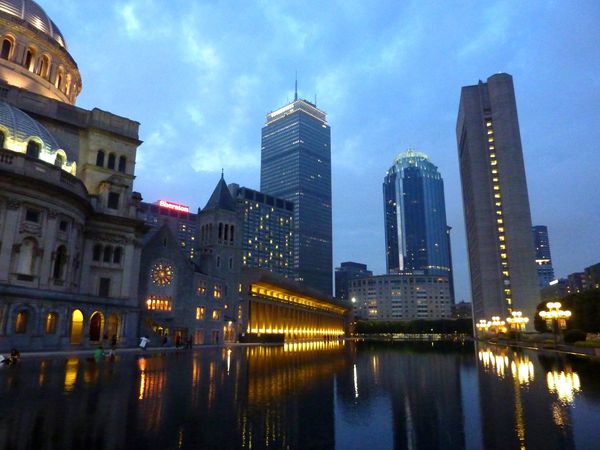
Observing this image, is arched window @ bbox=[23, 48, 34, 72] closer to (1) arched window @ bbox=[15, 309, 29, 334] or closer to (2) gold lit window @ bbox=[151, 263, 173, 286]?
(2) gold lit window @ bbox=[151, 263, 173, 286]

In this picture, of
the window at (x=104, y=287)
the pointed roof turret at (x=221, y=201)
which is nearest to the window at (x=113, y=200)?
the window at (x=104, y=287)

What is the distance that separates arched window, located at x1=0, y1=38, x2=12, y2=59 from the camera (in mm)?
63419

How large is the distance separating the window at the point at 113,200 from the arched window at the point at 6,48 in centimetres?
2741

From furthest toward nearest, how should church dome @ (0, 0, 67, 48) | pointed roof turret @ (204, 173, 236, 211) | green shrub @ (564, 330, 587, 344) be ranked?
→ pointed roof turret @ (204, 173, 236, 211)
church dome @ (0, 0, 67, 48)
green shrub @ (564, 330, 587, 344)

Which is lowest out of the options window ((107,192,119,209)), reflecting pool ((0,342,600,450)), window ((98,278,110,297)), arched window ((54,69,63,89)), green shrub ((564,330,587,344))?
reflecting pool ((0,342,600,450))

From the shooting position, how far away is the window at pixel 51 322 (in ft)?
149

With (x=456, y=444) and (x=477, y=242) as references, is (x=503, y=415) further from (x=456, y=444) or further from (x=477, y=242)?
(x=477, y=242)

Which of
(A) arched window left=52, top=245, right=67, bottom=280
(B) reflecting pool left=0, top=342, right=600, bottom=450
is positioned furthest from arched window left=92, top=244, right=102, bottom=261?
(B) reflecting pool left=0, top=342, right=600, bottom=450

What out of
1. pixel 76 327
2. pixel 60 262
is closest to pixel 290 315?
pixel 76 327

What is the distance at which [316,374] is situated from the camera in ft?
81.7

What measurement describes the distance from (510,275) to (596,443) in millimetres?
141937

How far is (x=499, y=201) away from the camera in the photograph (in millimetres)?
146875

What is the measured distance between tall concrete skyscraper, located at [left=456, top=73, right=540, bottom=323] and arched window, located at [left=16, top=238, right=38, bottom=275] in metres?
131

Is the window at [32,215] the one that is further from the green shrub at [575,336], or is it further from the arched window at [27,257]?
the green shrub at [575,336]
